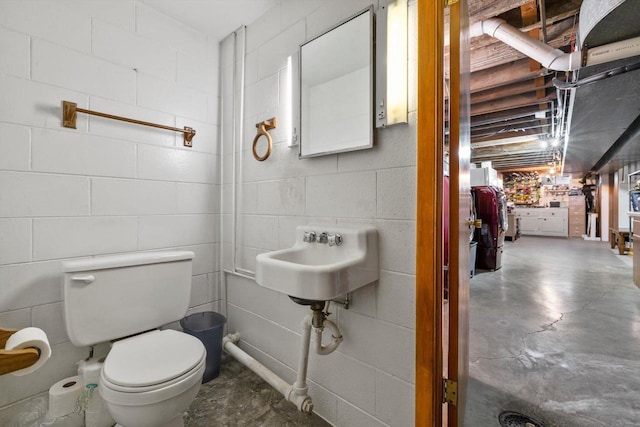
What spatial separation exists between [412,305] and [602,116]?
390cm

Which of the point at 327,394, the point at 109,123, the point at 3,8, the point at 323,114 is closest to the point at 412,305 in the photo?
the point at 327,394

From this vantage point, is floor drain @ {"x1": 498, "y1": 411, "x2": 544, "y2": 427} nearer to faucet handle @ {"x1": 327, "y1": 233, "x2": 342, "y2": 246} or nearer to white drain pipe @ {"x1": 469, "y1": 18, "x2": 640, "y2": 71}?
faucet handle @ {"x1": 327, "y1": 233, "x2": 342, "y2": 246}

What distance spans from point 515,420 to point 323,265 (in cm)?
145

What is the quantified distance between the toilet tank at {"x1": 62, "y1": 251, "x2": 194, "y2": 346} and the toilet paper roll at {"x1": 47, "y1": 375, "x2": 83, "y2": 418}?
24 centimetres

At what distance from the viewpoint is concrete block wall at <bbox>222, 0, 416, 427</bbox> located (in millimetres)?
1205

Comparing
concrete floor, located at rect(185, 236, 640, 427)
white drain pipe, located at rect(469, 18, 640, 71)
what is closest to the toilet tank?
concrete floor, located at rect(185, 236, 640, 427)

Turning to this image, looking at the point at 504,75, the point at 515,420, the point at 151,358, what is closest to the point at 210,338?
the point at 151,358

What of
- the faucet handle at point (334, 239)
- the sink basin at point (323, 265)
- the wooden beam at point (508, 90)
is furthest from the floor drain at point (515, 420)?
the wooden beam at point (508, 90)

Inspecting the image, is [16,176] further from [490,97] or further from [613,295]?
[613,295]

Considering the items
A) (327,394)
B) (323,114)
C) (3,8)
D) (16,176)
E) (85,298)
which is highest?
(3,8)

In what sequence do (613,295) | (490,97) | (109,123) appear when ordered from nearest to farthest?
(109,123) → (490,97) → (613,295)

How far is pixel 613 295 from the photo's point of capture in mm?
3652

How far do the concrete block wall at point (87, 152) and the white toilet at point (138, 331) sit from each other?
288 millimetres

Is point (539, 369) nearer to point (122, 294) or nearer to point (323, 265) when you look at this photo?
point (323, 265)
